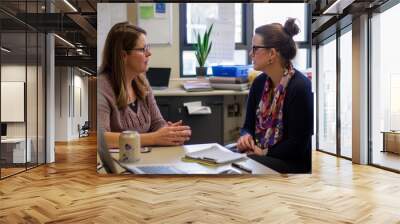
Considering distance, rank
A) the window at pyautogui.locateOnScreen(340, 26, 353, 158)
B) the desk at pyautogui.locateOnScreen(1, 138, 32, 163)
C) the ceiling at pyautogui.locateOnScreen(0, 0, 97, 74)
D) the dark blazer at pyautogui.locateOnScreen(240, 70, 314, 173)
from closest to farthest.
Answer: the dark blazer at pyautogui.locateOnScreen(240, 70, 314, 173)
the ceiling at pyautogui.locateOnScreen(0, 0, 97, 74)
the desk at pyautogui.locateOnScreen(1, 138, 32, 163)
the window at pyautogui.locateOnScreen(340, 26, 353, 158)

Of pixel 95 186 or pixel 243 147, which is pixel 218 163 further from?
pixel 95 186

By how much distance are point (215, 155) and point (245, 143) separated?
37cm

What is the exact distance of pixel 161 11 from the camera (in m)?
4.71

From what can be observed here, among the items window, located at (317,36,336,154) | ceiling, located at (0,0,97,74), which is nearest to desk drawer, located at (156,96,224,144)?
ceiling, located at (0,0,97,74)

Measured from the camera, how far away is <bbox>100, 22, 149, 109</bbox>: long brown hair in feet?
15.0

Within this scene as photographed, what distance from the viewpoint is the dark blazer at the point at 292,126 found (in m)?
4.52

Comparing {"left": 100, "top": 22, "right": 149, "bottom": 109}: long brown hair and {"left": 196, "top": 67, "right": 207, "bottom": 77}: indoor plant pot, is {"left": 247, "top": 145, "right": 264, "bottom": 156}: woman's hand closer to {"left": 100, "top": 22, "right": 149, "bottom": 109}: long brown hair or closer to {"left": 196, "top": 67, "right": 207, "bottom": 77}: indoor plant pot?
{"left": 196, "top": 67, "right": 207, "bottom": 77}: indoor plant pot

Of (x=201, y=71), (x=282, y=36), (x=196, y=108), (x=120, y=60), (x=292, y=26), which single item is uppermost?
(x=292, y=26)

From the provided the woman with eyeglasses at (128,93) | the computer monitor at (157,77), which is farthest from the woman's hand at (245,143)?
the computer monitor at (157,77)

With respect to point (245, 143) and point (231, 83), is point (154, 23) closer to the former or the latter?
point (231, 83)

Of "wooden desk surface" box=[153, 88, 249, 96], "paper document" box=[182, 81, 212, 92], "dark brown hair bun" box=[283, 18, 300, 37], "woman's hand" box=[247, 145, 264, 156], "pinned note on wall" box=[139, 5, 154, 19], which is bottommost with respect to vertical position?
"woman's hand" box=[247, 145, 264, 156]

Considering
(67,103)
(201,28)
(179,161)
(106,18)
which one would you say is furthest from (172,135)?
(67,103)

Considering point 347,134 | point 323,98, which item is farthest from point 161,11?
point 323,98

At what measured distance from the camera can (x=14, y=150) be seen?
6.69 meters
